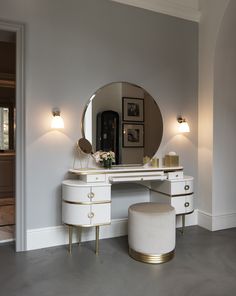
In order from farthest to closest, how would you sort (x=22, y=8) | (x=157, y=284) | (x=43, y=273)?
(x=22, y=8), (x=43, y=273), (x=157, y=284)

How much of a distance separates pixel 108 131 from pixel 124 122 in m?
0.26

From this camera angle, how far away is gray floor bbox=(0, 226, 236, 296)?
215 cm

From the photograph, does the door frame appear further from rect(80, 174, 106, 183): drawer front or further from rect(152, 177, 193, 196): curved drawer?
rect(152, 177, 193, 196): curved drawer

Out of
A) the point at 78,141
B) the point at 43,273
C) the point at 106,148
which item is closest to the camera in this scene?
the point at 43,273

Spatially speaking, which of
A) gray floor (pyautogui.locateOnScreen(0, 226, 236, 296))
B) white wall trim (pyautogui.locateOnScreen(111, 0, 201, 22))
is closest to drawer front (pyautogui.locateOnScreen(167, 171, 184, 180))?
gray floor (pyautogui.locateOnScreen(0, 226, 236, 296))

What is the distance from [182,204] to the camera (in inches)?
127

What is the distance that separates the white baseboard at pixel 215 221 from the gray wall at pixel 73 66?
994mm

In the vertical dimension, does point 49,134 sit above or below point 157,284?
above

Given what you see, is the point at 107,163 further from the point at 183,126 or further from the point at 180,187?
the point at 183,126

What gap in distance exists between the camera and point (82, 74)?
317 centimetres

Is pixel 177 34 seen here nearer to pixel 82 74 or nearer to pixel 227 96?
pixel 227 96

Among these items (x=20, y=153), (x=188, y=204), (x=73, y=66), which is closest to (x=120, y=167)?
(x=188, y=204)

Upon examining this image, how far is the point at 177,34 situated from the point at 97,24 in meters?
1.16

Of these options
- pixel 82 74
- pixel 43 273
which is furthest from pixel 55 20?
pixel 43 273
